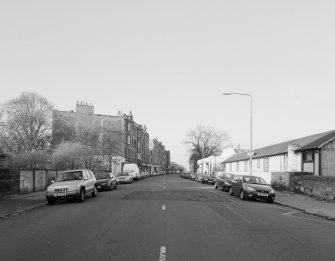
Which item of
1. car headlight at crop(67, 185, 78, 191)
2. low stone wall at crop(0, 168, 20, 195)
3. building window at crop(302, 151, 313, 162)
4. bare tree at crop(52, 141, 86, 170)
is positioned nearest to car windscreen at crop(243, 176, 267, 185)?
building window at crop(302, 151, 313, 162)

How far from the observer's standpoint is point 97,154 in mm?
44000

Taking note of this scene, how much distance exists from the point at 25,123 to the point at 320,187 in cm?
4591

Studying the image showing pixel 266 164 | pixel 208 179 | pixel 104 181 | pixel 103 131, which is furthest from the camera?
pixel 103 131

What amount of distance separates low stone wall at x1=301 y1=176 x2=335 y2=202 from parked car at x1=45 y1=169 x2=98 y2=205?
1363cm

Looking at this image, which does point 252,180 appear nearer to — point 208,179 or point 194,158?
point 208,179

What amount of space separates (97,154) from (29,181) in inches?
804

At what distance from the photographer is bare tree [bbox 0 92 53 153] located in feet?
178

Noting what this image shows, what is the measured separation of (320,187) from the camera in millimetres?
22516

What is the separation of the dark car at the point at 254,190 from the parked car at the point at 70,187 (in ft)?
29.3

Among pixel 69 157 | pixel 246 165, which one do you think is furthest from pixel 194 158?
pixel 69 157

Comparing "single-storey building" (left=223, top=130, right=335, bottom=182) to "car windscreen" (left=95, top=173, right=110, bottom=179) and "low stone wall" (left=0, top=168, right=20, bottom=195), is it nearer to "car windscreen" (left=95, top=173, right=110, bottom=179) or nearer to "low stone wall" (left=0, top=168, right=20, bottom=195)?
"car windscreen" (left=95, top=173, right=110, bottom=179)

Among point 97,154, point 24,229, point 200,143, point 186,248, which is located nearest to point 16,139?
point 97,154

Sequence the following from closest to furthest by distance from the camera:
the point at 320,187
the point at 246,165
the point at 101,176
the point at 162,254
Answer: the point at 162,254, the point at 320,187, the point at 101,176, the point at 246,165

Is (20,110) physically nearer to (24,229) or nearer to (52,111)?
(52,111)
